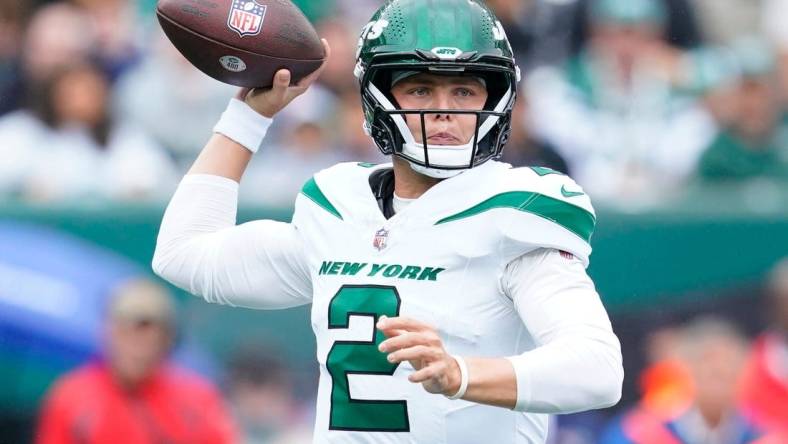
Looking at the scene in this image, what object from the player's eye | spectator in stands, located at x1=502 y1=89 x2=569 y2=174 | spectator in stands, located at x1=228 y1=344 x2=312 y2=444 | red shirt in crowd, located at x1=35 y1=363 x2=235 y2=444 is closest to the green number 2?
the player's eye

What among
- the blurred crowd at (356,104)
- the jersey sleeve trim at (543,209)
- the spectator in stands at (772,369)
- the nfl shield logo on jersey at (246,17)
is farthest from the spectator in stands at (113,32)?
the jersey sleeve trim at (543,209)

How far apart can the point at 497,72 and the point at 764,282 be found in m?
3.46

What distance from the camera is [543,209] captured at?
298 cm

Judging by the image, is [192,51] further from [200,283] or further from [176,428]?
[176,428]

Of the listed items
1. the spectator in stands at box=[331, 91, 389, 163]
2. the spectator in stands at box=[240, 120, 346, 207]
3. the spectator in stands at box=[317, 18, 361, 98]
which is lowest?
the spectator in stands at box=[240, 120, 346, 207]

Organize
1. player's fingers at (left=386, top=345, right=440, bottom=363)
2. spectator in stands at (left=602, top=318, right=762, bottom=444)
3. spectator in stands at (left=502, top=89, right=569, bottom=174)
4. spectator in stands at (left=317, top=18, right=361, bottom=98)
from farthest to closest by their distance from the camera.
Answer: spectator in stands at (left=317, top=18, right=361, bottom=98) → spectator in stands at (left=502, top=89, right=569, bottom=174) → spectator in stands at (left=602, top=318, right=762, bottom=444) → player's fingers at (left=386, top=345, right=440, bottom=363)

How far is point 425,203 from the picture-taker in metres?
3.10

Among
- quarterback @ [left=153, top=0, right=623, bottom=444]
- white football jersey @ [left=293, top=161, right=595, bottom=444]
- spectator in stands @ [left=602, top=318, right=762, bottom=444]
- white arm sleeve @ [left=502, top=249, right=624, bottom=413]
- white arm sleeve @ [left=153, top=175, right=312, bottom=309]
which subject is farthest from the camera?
spectator in stands @ [left=602, top=318, right=762, bottom=444]

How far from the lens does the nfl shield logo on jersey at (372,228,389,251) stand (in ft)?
10.1

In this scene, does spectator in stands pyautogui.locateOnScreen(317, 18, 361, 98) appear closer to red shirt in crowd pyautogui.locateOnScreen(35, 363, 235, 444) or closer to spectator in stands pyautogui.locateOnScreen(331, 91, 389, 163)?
spectator in stands pyautogui.locateOnScreen(331, 91, 389, 163)

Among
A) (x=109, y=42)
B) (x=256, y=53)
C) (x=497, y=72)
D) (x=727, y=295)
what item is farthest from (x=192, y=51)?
(x=109, y=42)

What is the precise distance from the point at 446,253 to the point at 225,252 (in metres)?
0.62

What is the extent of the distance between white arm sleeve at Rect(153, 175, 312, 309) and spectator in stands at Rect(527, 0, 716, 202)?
3.57 m

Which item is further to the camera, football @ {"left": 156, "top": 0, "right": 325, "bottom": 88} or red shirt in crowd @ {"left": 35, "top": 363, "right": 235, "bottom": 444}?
red shirt in crowd @ {"left": 35, "top": 363, "right": 235, "bottom": 444}
